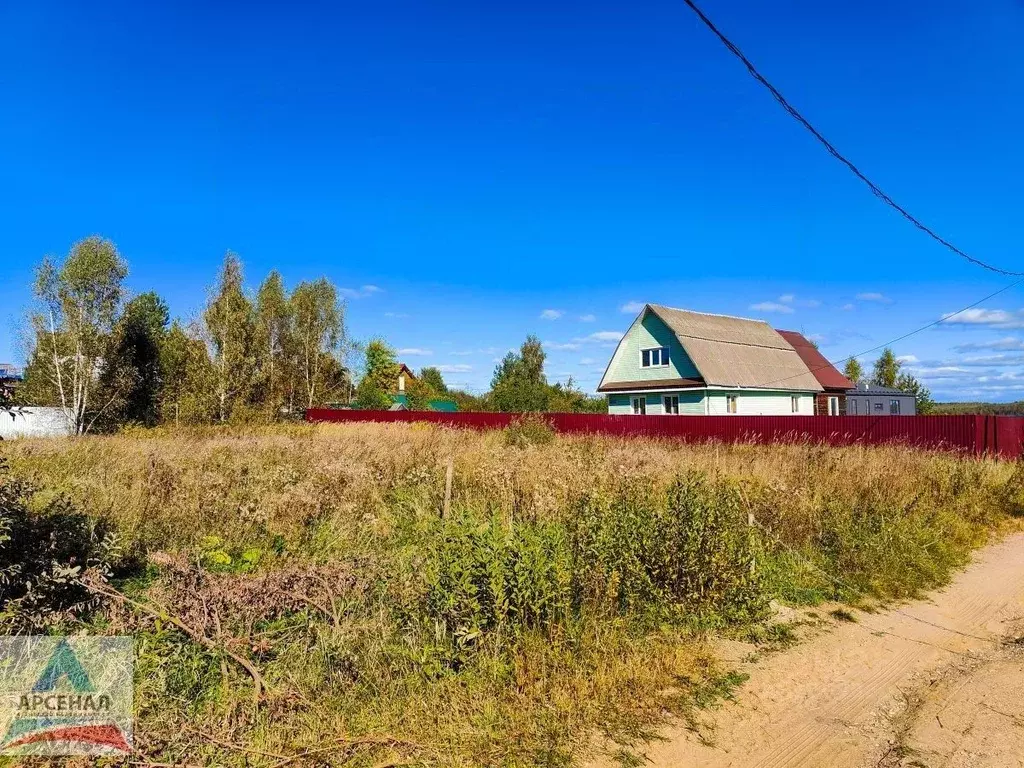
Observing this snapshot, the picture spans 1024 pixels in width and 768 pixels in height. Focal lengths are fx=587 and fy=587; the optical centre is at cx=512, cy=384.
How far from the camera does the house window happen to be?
2948 cm

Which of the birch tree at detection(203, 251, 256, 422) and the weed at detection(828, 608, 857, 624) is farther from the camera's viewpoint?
the birch tree at detection(203, 251, 256, 422)

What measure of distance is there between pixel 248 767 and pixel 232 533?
437cm

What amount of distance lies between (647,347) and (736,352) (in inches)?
176

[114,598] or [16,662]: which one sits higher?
[114,598]

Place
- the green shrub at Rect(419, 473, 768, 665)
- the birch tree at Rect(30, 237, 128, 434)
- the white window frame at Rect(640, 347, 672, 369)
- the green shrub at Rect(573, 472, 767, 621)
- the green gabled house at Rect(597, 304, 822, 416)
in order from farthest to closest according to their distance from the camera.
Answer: the white window frame at Rect(640, 347, 672, 369), the green gabled house at Rect(597, 304, 822, 416), the birch tree at Rect(30, 237, 128, 434), the green shrub at Rect(573, 472, 767, 621), the green shrub at Rect(419, 473, 768, 665)

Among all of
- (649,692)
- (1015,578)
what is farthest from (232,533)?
(1015,578)

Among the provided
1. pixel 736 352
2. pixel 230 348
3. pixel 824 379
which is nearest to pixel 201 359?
pixel 230 348

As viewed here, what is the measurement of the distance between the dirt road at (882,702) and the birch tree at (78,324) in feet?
89.5

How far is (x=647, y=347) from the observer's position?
30.4 metres

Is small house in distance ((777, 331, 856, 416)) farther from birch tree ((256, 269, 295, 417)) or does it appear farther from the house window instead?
birch tree ((256, 269, 295, 417))

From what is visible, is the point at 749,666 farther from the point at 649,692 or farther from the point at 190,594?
the point at 190,594

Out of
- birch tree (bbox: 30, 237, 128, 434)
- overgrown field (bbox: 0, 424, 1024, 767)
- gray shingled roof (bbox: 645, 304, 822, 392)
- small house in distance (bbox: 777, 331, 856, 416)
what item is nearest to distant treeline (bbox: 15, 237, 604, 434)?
birch tree (bbox: 30, 237, 128, 434)

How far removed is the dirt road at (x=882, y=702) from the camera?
125 inches

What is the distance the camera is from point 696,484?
5605mm
